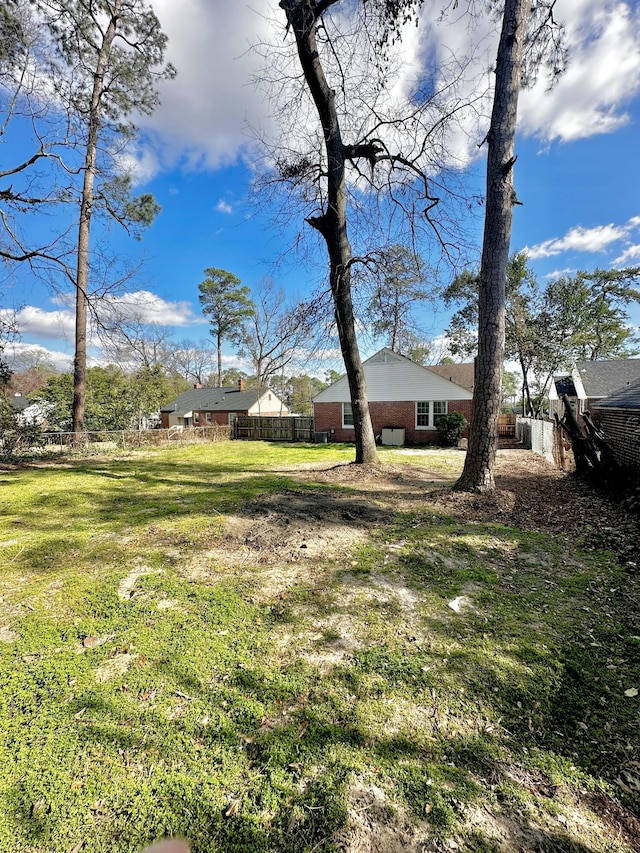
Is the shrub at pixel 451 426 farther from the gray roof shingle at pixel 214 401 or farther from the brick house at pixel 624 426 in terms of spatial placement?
the gray roof shingle at pixel 214 401

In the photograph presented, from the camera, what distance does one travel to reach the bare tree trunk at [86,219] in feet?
28.5

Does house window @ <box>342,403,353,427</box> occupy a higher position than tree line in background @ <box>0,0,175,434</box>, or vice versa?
tree line in background @ <box>0,0,175,434</box>

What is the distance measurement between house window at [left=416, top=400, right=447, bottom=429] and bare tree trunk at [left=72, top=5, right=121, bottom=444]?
14.1m

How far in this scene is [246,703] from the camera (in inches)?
80.1

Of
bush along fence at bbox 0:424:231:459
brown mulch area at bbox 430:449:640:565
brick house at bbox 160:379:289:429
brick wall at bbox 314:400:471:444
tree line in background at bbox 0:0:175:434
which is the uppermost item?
tree line in background at bbox 0:0:175:434

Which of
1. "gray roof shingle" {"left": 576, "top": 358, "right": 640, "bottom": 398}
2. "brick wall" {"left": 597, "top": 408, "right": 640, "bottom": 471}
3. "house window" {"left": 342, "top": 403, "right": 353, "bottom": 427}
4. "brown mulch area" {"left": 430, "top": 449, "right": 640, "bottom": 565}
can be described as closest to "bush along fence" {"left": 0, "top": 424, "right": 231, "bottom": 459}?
"house window" {"left": 342, "top": 403, "right": 353, "bottom": 427}

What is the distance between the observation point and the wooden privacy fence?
2098 cm

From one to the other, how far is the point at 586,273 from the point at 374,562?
26868 mm

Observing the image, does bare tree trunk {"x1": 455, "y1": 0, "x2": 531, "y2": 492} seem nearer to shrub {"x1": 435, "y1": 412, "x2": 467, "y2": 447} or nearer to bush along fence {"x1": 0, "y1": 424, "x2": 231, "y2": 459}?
shrub {"x1": 435, "y1": 412, "x2": 467, "y2": 447}

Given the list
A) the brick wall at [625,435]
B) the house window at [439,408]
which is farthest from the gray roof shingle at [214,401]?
the brick wall at [625,435]

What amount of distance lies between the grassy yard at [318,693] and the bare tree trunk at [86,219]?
750 centimetres

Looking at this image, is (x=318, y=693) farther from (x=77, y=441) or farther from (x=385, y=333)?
(x=77, y=441)

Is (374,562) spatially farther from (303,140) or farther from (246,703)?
(303,140)

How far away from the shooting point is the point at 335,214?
8.09 metres
